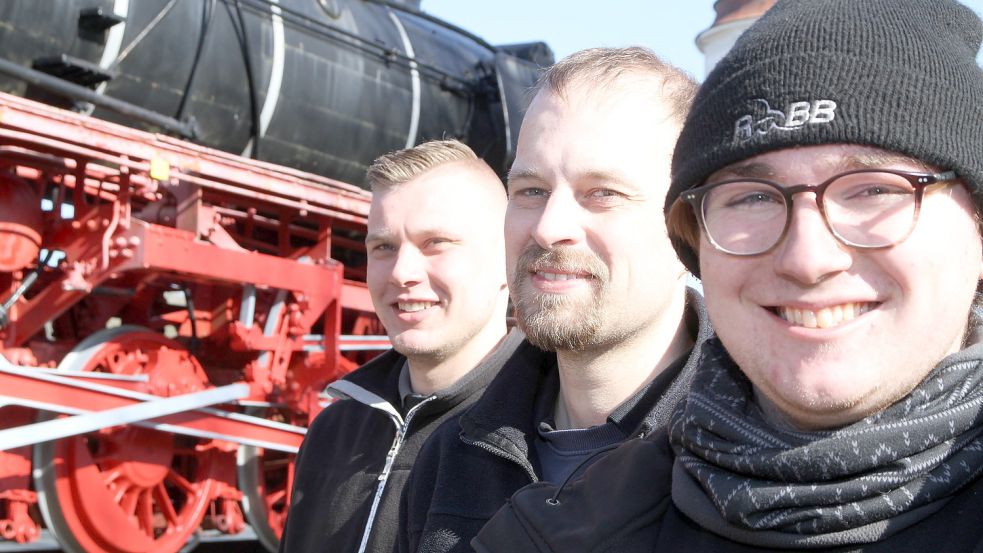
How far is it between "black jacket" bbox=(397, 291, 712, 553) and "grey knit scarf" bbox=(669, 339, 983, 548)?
0.57 meters

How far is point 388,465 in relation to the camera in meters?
2.56

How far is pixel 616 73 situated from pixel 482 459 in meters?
0.74

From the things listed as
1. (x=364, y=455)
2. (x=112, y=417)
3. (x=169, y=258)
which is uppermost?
(x=364, y=455)

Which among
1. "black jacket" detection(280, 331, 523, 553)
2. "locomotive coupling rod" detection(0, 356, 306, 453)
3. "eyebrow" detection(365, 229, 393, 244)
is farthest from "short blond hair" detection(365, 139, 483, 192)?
"locomotive coupling rod" detection(0, 356, 306, 453)

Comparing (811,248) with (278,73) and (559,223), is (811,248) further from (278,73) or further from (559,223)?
(278,73)

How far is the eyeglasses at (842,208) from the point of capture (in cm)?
113

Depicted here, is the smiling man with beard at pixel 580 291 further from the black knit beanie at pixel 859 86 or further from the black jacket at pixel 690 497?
the black knit beanie at pixel 859 86

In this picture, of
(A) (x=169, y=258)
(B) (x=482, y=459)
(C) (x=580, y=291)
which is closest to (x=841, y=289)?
(C) (x=580, y=291)

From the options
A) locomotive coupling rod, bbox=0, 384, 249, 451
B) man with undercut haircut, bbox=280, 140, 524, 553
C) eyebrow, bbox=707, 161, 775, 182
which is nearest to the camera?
eyebrow, bbox=707, 161, 775, 182

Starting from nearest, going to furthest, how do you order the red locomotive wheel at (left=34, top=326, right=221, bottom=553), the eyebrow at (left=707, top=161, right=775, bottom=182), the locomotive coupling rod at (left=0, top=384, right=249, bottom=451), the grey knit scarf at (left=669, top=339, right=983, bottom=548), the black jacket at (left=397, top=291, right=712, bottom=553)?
the grey knit scarf at (left=669, top=339, right=983, bottom=548) < the eyebrow at (left=707, top=161, right=775, bottom=182) < the black jacket at (left=397, top=291, right=712, bottom=553) < the locomotive coupling rod at (left=0, top=384, right=249, bottom=451) < the red locomotive wheel at (left=34, top=326, right=221, bottom=553)

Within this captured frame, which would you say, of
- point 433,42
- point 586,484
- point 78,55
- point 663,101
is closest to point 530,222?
point 663,101

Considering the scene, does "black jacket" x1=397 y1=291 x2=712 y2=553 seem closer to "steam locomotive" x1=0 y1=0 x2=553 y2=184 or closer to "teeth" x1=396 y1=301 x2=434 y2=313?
"teeth" x1=396 y1=301 x2=434 y2=313

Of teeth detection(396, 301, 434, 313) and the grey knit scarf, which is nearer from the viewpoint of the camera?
the grey knit scarf

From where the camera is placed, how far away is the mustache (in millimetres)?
1846
